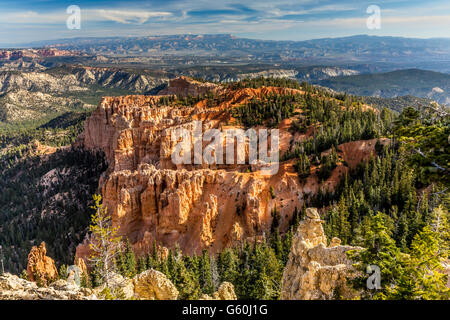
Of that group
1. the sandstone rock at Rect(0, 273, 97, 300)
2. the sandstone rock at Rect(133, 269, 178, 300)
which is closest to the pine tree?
the sandstone rock at Rect(133, 269, 178, 300)

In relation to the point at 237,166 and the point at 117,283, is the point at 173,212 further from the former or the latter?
the point at 117,283

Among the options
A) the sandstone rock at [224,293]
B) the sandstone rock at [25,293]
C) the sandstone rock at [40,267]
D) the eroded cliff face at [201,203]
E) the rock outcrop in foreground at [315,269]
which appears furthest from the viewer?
the eroded cliff face at [201,203]

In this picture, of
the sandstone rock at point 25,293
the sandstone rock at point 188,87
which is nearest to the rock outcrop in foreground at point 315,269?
the sandstone rock at point 25,293

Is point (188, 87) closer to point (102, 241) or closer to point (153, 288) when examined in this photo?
point (153, 288)

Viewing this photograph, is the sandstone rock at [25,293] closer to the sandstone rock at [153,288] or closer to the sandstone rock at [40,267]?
the sandstone rock at [153,288]

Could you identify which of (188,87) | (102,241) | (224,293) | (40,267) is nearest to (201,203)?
(40,267)
